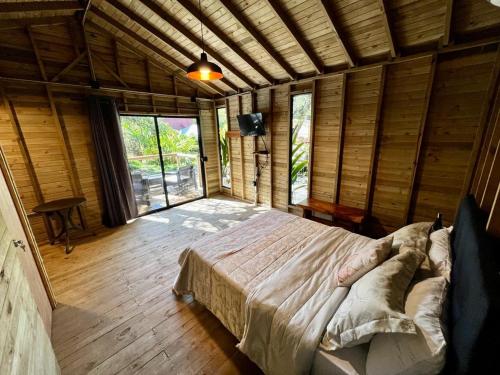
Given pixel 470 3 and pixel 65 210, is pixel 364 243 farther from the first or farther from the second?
pixel 65 210

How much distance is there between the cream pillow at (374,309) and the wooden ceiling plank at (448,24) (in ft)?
8.29

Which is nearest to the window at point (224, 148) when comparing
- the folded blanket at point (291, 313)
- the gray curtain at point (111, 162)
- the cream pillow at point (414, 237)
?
the gray curtain at point (111, 162)

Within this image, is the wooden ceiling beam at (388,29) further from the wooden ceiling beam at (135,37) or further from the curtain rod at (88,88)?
the curtain rod at (88,88)

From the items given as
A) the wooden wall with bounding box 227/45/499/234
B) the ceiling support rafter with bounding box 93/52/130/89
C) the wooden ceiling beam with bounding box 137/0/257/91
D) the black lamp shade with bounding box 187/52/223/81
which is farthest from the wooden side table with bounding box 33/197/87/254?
the wooden wall with bounding box 227/45/499/234

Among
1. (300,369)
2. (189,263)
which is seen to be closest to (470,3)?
(300,369)

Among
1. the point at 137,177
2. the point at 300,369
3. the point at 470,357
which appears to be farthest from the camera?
the point at 137,177

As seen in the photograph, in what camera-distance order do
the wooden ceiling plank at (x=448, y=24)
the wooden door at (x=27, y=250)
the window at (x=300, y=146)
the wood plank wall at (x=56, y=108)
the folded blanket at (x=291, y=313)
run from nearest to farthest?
the folded blanket at (x=291, y=313) < the wooden door at (x=27, y=250) < the wooden ceiling plank at (x=448, y=24) < the wood plank wall at (x=56, y=108) < the window at (x=300, y=146)

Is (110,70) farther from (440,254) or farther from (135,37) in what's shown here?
(440,254)

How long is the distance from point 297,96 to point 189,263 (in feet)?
11.4

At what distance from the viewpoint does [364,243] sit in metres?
2.04

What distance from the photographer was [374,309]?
102cm

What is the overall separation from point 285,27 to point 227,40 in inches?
38.8

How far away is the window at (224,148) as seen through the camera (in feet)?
17.8

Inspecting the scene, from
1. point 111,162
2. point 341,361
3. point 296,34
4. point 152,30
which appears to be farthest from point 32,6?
point 341,361
